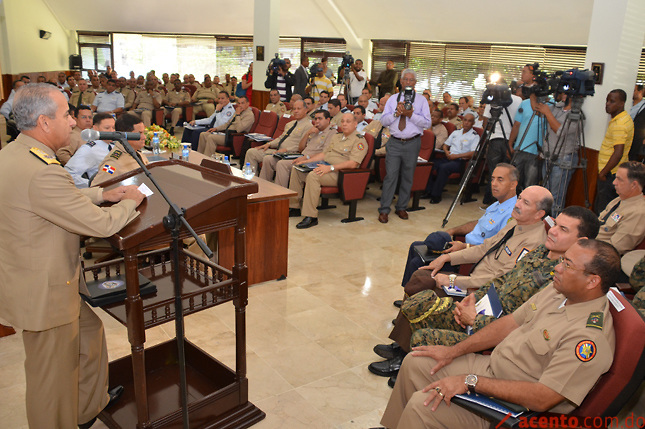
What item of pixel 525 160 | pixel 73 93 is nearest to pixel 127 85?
pixel 73 93

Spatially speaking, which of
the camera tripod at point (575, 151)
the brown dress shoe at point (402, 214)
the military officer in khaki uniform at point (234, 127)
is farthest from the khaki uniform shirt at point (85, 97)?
the camera tripod at point (575, 151)

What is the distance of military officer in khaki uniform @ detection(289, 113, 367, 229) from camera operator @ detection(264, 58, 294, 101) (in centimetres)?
389

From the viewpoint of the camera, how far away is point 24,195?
177cm

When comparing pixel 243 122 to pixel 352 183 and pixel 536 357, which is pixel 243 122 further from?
pixel 536 357

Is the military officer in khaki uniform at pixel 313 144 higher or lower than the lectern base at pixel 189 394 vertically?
higher

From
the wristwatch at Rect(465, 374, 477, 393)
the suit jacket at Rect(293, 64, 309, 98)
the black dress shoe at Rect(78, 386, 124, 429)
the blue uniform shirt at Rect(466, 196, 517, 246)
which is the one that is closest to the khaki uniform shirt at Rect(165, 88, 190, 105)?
the suit jacket at Rect(293, 64, 309, 98)

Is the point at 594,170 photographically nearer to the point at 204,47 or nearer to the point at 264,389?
the point at 264,389

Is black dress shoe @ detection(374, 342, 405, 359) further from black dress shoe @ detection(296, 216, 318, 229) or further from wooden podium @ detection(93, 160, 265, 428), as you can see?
black dress shoe @ detection(296, 216, 318, 229)

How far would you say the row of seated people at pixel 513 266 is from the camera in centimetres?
185

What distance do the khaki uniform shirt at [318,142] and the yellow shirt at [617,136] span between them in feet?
8.77

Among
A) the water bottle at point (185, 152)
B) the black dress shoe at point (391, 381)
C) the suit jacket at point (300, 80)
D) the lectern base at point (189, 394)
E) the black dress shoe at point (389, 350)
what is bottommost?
the black dress shoe at point (391, 381)

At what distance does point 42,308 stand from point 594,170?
4.83 metres

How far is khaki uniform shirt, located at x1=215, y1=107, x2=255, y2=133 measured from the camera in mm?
7668

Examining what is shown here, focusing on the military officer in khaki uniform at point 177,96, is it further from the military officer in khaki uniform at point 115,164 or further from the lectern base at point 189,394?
the lectern base at point 189,394
